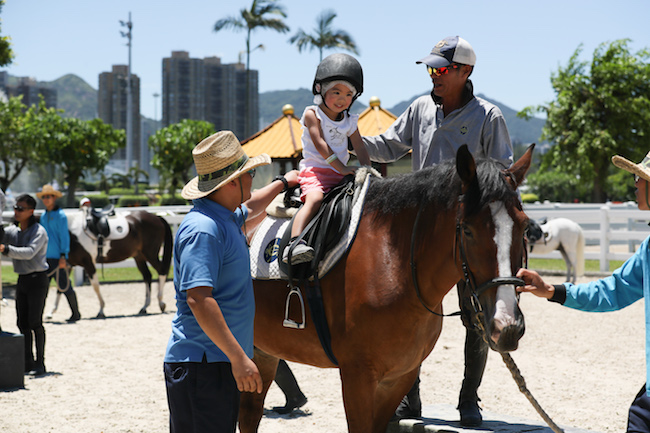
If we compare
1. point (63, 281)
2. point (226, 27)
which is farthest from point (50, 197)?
point (226, 27)

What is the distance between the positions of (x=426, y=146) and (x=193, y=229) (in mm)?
1848

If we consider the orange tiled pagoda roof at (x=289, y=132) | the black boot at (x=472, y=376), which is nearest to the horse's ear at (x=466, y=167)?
the black boot at (x=472, y=376)

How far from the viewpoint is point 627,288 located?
2857mm

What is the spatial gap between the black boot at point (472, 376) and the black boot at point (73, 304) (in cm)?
801

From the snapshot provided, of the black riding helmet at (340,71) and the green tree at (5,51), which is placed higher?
the green tree at (5,51)

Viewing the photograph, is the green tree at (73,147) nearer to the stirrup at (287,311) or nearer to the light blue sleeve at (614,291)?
the stirrup at (287,311)

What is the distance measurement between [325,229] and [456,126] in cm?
102

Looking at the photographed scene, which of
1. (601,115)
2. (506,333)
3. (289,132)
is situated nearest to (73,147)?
(289,132)

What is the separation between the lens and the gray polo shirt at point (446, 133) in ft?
12.0

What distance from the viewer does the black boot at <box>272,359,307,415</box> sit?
5.58m

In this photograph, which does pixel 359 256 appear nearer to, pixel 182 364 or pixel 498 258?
pixel 498 258

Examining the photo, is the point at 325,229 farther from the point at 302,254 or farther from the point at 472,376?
the point at 472,376

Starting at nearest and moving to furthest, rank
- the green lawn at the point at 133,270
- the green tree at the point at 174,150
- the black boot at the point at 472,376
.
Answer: the black boot at the point at 472,376
the green lawn at the point at 133,270
the green tree at the point at 174,150

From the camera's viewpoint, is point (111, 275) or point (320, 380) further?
Result: point (111, 275)
